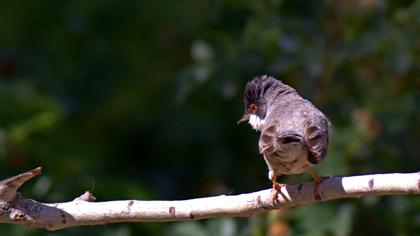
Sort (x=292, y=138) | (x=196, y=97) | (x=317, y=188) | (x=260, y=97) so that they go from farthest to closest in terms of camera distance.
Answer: (x=196, y=97) < (x=260, y=97) < (x=292, y=138) < (x=317, y=188)

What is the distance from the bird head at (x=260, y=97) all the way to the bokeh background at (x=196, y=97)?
40 cm

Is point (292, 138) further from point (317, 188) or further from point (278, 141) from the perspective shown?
point (317, 188)

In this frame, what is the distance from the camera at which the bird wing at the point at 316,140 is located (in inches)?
138

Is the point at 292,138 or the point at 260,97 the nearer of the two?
the point at 292,138

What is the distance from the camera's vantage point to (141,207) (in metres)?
3.27

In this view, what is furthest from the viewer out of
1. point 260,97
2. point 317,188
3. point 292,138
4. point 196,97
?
point 196,97

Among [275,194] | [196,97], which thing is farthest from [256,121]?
[196,97]

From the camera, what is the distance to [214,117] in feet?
21.9

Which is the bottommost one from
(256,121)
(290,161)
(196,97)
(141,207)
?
(141,207)

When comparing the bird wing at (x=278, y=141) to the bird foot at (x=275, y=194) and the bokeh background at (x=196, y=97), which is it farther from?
the bokeh background at (x=196, y=97)

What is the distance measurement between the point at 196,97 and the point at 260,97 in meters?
2.60

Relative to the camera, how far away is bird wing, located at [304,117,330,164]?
11.5 feet

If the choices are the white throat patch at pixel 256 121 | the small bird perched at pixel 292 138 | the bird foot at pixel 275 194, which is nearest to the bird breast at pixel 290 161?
the small bird perched at pixel 292 138

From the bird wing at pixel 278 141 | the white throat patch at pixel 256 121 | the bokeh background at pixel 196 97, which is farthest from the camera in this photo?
the bokeh background at pixel 196 97
